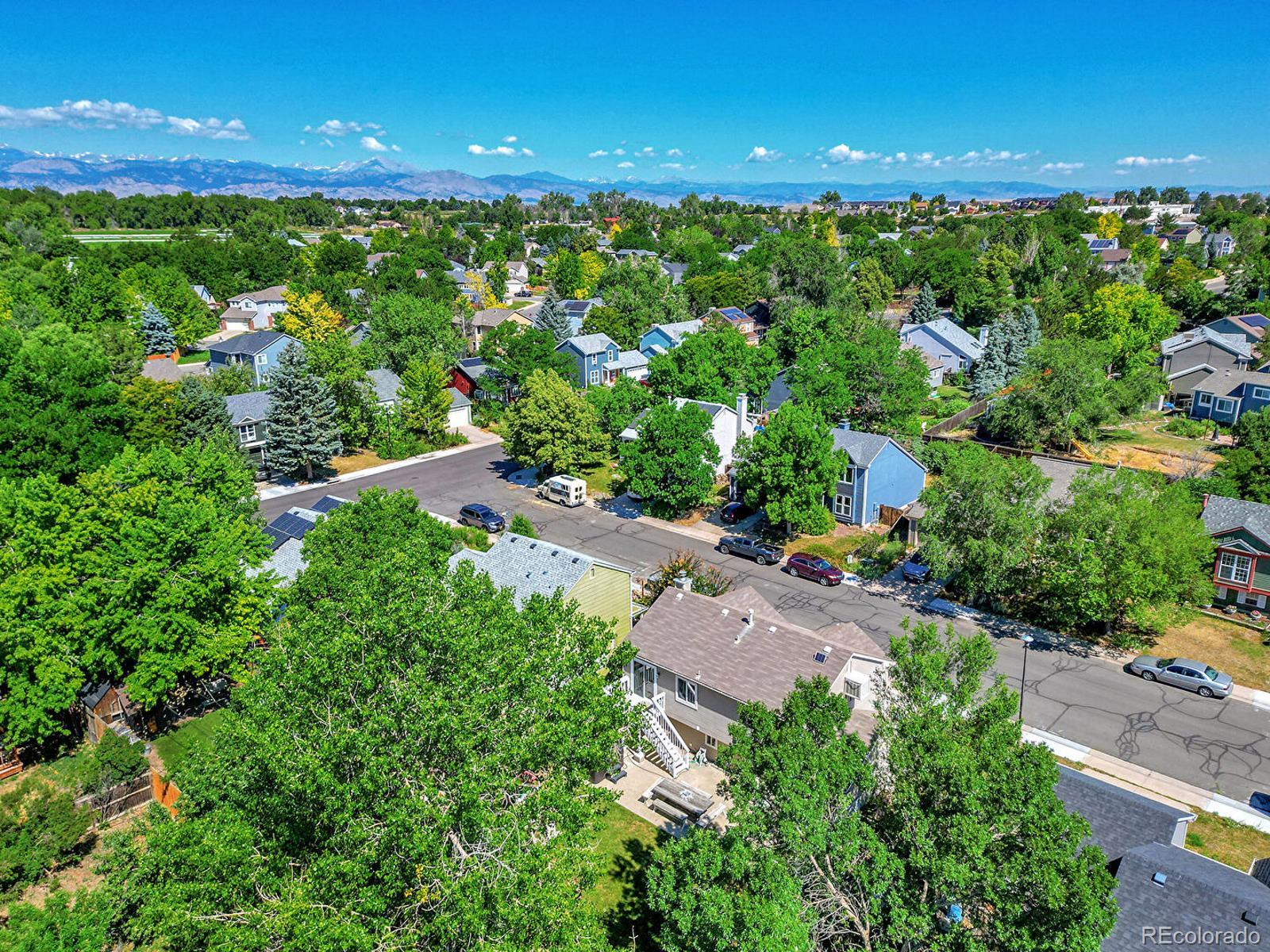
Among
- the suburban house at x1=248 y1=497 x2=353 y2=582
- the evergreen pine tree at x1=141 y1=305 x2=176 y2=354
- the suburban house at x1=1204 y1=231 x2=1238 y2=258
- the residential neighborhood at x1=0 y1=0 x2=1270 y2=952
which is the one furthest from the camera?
the suburban house at x1=1204 y1=231 x2=1238 y2=258

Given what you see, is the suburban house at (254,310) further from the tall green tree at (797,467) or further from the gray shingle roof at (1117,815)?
the gray shingle roof at (1117,815)

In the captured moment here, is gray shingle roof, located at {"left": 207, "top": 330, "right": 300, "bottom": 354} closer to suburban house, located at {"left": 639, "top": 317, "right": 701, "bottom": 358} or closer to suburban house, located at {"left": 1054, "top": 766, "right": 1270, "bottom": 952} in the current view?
suburban house, located at {"left": 639, "top": 317, "right": 701, "bottom": 358}

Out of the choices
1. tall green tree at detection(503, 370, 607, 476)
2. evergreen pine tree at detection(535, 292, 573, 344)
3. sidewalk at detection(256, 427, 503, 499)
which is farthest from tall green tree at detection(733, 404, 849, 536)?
evergreen pine tree at detection(535, 292, 573, 344)

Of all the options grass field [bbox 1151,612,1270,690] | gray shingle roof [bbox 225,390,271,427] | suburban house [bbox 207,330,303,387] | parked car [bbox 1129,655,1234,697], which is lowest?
grass field [bbox 1151,612,1270,690]

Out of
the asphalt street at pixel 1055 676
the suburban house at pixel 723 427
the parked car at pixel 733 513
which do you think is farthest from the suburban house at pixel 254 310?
the parked car at pixel 733 513

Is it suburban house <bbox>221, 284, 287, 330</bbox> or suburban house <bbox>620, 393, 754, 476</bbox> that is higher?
suburban house <bbox>221, 284, 287, 330</bbox>

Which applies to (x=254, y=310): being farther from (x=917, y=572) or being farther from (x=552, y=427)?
(x=917, y=572)

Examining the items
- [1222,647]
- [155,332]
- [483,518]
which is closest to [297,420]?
[483,518]
